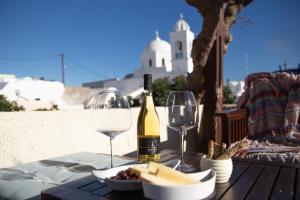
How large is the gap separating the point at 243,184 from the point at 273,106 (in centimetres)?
230

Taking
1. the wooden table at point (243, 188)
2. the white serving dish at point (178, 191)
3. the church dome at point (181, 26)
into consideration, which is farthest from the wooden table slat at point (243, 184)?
the church dome at point (181, 26)

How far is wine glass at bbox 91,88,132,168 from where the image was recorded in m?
1.07

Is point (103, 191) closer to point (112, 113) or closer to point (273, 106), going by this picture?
point (112, 113)

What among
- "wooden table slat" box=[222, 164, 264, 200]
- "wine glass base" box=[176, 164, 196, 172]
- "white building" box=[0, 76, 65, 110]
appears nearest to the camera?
"wooden table slat" box=[222, 164, 264, 200]

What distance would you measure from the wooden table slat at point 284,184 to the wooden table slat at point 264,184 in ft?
0.05

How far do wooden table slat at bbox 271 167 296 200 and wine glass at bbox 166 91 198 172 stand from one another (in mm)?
304

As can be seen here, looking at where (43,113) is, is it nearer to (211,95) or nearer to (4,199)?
(4,199)

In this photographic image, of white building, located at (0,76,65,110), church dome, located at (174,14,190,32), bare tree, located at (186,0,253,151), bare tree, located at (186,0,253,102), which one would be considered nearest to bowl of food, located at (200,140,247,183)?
bare tree, located at (186,0,253,151)

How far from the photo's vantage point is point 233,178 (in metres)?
0.92

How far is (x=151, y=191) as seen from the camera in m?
0.67

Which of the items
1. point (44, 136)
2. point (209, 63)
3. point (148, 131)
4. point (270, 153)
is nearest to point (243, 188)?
point (148, 131)

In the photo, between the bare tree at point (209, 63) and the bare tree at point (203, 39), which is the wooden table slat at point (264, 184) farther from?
the bare tree at point (203, 39)

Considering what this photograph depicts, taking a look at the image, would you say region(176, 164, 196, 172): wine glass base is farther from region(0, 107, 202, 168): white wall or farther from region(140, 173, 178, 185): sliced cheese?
region(0, 107, 202, 168): white wall

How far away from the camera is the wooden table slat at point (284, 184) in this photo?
77 centimetres
